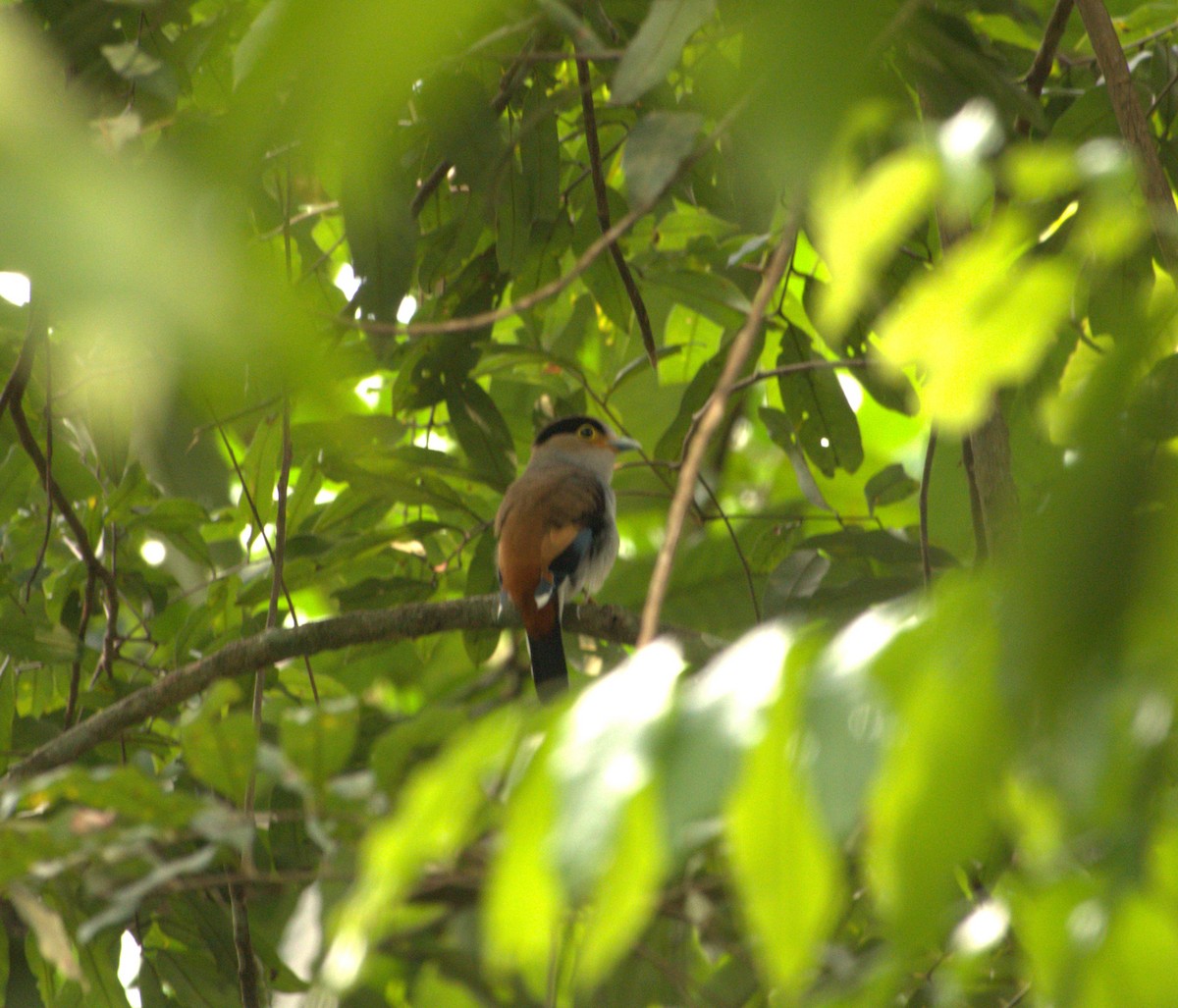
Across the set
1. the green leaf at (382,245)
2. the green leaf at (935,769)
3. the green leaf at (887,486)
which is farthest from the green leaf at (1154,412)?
the green leaf at (887,486)

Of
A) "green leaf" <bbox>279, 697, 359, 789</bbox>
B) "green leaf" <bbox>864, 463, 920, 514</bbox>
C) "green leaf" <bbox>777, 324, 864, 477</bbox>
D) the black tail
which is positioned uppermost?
"green leaf" <bbox>279, 697, 359, 789</bbox>

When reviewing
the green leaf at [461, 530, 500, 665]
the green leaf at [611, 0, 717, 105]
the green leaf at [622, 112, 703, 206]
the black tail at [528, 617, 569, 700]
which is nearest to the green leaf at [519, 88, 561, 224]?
the green leaf at [461, 530, 500, 665]

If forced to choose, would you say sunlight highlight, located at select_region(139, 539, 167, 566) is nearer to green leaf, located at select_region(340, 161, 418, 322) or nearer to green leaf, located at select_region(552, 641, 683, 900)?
green leaf, located at select_region(340, 161, 418, 322)

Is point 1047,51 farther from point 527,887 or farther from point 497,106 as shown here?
point 527,887

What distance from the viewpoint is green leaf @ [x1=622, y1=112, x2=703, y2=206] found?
53.0 inches

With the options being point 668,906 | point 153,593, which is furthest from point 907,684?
point 153,593

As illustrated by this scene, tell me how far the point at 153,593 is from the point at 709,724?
140 inches

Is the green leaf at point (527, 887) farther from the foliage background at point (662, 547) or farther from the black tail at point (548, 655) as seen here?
the black tail at point (548, 655)

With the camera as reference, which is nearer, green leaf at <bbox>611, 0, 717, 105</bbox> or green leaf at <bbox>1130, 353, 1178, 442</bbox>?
green leaf at <bbox>1130, 353, 1178, 442</bbox>

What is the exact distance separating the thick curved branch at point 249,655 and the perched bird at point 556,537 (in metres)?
0.43

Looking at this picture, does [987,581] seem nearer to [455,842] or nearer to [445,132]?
[455,842]

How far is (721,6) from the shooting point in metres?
2.51

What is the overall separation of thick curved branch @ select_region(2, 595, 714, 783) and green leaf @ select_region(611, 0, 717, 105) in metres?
1.89

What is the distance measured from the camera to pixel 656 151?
142 cm
